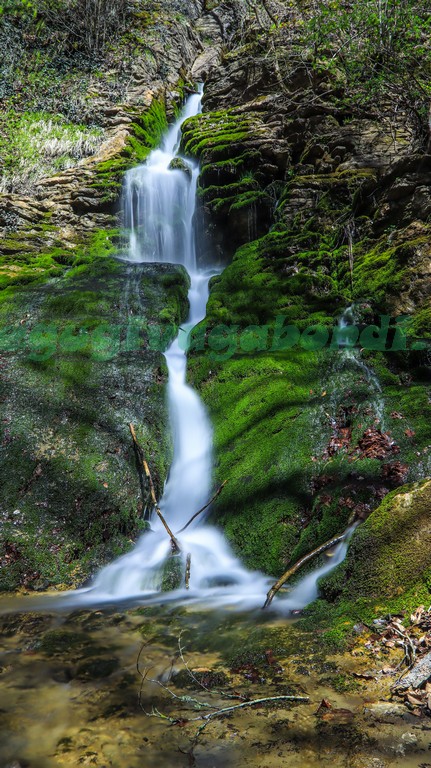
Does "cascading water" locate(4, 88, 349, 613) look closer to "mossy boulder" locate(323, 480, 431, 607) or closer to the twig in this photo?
"mossy boulder" locate(323, 480, 431, 607)

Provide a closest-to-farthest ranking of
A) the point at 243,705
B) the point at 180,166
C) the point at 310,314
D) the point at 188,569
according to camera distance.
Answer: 1. the point at 243,705
2. the point at 188,569
3. the point at 310,314
4. the point at 180,166

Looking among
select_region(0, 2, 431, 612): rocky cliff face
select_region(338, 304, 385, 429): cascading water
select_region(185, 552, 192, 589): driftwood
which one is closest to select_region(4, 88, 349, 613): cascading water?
select_region(185, 552, 192, 589): driftwood

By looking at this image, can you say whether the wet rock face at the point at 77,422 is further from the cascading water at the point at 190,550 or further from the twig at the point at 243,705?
the twig at the point at 243,705

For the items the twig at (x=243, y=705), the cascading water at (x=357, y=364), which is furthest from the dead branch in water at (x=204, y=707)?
the cascading water at (x=357, y=364)

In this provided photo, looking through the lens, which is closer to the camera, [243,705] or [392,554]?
[243,705]

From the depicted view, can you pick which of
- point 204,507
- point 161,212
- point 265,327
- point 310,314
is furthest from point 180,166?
point 204,507

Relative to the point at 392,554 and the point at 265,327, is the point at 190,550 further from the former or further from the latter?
the point at 265,327

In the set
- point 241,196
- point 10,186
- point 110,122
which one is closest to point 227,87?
point 110,122

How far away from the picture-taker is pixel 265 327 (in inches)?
324

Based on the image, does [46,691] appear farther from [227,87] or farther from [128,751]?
[227,87]

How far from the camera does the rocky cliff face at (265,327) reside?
18.0ft

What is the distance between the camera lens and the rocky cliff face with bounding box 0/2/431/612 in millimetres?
5480

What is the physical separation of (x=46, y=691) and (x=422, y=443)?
431cm

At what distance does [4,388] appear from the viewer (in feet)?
22.6
